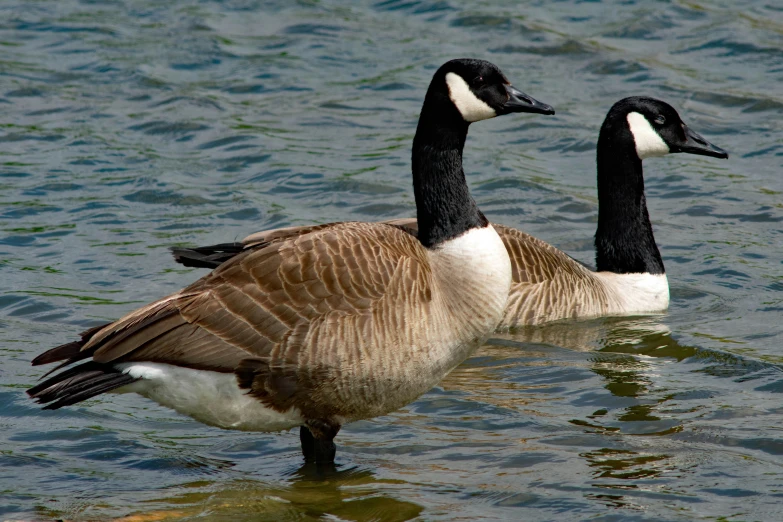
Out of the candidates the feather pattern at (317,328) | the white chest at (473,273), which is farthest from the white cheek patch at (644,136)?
the feather pattern at (317,328)

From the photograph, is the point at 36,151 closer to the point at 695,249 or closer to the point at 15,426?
the point at 15,426

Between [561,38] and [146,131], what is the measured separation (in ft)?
19.9

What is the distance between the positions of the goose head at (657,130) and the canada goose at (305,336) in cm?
408

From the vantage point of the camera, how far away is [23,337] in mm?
9062

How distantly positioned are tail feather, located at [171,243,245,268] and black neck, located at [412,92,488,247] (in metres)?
1.24

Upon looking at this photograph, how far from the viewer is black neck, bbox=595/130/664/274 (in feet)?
34.9

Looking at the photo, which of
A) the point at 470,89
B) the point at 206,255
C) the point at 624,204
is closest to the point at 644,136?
the point at 624,204

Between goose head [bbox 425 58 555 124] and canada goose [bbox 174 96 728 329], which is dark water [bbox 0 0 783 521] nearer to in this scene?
canada goose [bbox 174 96 728 329]

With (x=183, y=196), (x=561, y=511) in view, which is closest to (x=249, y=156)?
(x=183, y=196)

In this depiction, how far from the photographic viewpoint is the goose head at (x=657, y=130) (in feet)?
34.5

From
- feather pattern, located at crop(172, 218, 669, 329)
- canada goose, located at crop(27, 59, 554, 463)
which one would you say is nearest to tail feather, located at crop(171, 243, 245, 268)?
canada goose, located at crop(27, 59, 554, 463)

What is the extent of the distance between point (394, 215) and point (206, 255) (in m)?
4.29

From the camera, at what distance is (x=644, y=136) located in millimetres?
10594

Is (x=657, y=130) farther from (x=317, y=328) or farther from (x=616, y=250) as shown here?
(x=317, y=328)
